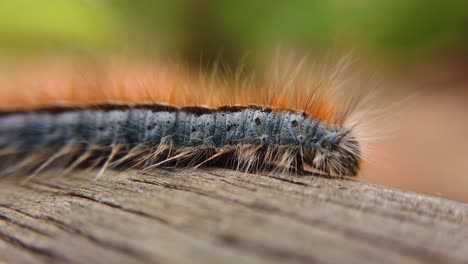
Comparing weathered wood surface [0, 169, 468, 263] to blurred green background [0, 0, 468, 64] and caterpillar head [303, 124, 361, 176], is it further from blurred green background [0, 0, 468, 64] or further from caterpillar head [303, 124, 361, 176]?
blurred green background [0, 0, 468, 64]

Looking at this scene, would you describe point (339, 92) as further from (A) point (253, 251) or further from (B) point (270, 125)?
(A) point (253, 251)

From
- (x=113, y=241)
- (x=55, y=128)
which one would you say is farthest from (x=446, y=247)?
(x=55, y=128)

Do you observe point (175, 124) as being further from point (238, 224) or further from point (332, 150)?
point (238, 224)

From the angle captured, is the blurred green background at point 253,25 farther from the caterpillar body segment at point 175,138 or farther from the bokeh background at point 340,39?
the caterpillar body segment at point 175,138

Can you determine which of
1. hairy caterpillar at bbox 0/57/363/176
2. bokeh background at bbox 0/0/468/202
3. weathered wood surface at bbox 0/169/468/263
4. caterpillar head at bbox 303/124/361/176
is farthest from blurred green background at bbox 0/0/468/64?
weathered wood surface at bbox 0/169/468/263

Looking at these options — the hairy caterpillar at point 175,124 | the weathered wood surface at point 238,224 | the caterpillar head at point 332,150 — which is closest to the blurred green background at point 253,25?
the hairy caterpillar at point 175,124
